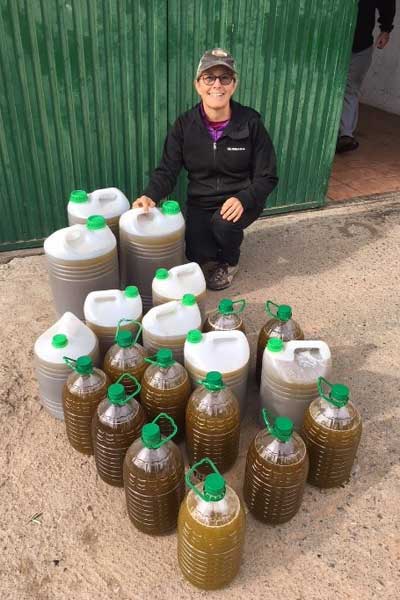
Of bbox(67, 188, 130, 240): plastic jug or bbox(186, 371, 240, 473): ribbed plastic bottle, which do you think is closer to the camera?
bbox(186, 371, 240, 473): ribbed plastic bottle

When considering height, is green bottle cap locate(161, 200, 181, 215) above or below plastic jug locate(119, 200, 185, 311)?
above

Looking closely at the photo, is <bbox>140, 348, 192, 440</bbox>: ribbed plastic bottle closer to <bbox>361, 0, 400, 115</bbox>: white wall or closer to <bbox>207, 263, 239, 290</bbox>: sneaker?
<bbox>207, 263, 239, 290</bbox>: sneaker

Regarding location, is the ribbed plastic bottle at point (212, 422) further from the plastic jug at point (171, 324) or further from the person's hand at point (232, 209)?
the person's hand at point (232, 209)

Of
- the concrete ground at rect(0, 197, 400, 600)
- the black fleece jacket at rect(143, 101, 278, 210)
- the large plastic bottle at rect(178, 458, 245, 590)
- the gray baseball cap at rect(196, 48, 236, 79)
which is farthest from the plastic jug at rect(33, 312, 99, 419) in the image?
the gray baseball cap at rect(196, 48, 236, 79)

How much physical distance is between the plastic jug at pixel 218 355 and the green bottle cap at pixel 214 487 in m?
0.63

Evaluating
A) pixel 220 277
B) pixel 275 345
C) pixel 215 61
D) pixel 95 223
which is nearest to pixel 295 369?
pixel 275 345

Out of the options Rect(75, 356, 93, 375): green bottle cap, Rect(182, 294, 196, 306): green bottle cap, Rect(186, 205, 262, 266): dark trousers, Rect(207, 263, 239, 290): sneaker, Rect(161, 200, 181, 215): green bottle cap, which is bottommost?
Rect(207, 263, 239, 290): sneaker

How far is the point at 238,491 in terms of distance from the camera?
2330 mm

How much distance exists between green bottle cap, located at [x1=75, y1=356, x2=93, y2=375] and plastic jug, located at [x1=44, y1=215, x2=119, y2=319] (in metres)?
0.74

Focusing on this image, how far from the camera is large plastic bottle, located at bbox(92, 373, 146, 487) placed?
2.09 metres

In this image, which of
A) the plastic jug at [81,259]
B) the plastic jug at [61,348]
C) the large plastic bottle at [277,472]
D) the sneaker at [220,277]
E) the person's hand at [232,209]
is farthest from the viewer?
the sneaker at [220,277]

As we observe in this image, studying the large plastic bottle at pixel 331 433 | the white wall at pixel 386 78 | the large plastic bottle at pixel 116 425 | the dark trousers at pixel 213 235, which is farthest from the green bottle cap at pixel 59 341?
the white wall at pixel 386 78

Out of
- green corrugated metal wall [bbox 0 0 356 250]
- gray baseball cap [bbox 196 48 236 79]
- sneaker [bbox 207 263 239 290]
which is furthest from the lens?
sneaker [bbox 207 263 239 290]

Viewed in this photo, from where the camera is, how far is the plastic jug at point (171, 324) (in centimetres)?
246
